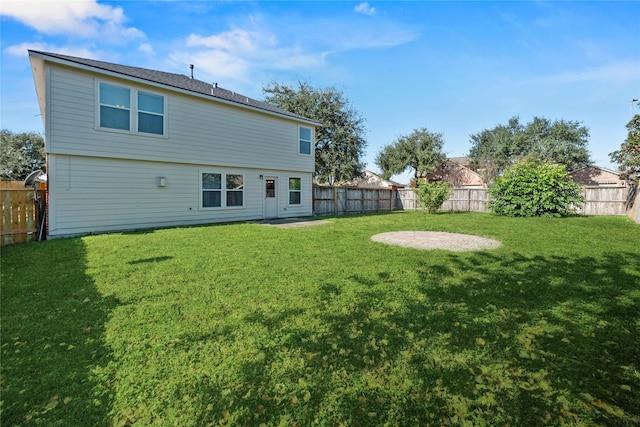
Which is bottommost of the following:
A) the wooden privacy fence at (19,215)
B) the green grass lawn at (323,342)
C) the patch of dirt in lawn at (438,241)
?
the green grass lawn at (323,342)

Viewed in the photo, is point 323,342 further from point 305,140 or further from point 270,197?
point 305,140

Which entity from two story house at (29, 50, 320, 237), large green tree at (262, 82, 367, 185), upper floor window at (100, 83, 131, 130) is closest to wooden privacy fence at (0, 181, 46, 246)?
two story house at (29, 50, 320, 237)

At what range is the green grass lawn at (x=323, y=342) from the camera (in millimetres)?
1855

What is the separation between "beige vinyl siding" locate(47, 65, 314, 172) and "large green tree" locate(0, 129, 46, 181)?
31988mm

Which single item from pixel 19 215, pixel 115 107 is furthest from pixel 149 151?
pixel 19 215

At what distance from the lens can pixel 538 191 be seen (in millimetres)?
13039

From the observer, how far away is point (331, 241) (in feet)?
23.0

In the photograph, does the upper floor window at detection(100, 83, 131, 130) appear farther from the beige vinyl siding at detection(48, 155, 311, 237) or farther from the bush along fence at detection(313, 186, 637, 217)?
the bush along fence at detection(313, 186, 637, 217)

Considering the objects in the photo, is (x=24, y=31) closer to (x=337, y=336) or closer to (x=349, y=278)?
(x=349, y=278)

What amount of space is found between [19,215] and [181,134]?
4865 millimetres

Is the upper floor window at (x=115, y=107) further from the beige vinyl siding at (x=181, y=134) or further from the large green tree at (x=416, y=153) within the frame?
the large green tree at (x=416, y=153)

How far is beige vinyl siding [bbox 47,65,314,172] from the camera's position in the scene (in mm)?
8148

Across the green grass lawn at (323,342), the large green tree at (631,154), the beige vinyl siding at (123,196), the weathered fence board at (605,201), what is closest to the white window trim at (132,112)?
the beige vinyl siding at (123,196)

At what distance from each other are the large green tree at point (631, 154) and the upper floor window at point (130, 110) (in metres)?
20.2
